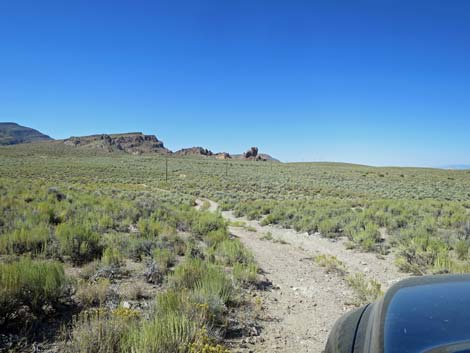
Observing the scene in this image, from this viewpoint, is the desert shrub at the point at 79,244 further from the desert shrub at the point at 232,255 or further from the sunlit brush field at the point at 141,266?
the desert shrub at the point at 232,255

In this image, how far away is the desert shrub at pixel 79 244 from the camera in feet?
21.5

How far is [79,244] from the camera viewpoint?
6824mm

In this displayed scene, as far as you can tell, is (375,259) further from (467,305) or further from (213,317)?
(467,305)

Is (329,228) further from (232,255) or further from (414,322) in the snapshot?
(414,322)

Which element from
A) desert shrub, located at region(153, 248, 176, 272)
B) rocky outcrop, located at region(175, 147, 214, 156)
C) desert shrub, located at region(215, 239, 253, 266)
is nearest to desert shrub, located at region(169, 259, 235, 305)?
desert shrub, located at region(153, 248, 176, 272)

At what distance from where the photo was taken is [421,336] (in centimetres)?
160

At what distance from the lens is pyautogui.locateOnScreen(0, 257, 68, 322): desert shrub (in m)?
3.73

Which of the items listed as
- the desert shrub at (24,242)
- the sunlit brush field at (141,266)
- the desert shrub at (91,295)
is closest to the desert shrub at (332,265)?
the sunlit brush field at (141,266)

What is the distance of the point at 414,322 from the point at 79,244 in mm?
7189

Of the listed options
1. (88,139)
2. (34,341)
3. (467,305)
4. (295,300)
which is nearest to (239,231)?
(295,300)

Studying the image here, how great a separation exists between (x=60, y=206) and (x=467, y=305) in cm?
1280

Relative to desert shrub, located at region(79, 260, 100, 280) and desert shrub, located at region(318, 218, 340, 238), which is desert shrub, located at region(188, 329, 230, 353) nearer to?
desert shrub, located at region(79, 260, 100, 280)

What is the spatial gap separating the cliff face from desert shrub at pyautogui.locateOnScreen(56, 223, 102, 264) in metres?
150

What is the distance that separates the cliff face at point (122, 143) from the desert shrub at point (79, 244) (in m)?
150
